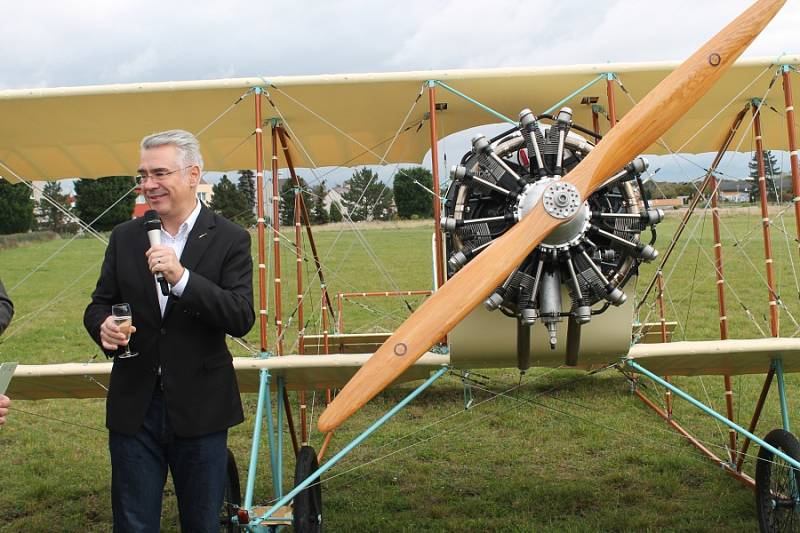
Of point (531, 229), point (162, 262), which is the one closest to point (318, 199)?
point (531, 229)

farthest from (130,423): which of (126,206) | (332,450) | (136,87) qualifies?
(126,206)

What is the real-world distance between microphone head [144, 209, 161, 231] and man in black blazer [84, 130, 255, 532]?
60mm

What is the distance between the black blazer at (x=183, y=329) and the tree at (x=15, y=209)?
97.3 feet

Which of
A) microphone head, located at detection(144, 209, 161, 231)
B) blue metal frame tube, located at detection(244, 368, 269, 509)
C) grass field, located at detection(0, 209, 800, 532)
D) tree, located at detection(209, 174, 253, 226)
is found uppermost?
tree, located at detection(209, 174, 253, 226)

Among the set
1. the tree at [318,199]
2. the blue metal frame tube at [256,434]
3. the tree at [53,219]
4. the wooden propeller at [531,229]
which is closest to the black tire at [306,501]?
the blue metal frame tube at [256,434]

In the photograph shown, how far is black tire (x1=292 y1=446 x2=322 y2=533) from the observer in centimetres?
445

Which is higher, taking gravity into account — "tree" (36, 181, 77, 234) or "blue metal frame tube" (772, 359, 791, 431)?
"tree" (36, 181, 77, 234)

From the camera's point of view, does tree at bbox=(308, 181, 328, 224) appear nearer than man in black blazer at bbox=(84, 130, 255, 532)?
No

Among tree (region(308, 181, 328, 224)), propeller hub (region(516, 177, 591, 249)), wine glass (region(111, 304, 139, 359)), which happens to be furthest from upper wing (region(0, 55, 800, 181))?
wine glass (region(111, 304, 139, 359))

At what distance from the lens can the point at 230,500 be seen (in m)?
5.12

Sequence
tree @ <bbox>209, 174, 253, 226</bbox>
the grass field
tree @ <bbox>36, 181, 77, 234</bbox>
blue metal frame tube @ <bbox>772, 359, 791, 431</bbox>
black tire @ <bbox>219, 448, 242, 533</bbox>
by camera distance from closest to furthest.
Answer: blue metal frame tube @ <bbox>772, 359, 791, 431</bbox> → black tire @ <bbox>219, 448, 242, 533</bbox> → the grass field → tree @ <bbox>209, 174, 253, 226</bbox> → tree @ <bbox>36, 181, 77, 234</bbox>

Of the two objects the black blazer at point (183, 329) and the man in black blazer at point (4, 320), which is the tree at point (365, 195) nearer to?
the black blazer at point (183, 329)

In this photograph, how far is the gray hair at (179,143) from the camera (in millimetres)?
2844

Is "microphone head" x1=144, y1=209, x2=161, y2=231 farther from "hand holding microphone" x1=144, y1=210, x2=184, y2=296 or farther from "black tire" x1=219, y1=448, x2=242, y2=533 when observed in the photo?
"black tire" x1=219, y1=448, x2=242, y2=533
